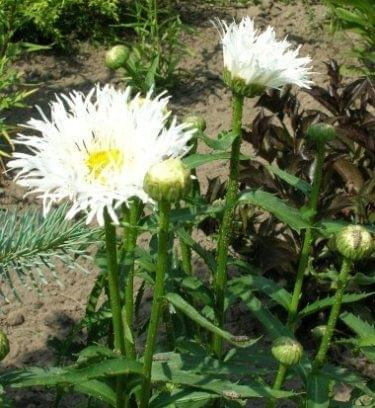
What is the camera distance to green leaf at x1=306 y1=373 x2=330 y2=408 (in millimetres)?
1415

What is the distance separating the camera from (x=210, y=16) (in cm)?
402

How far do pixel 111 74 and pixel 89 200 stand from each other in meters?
2.55

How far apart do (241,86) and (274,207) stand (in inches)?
8.3

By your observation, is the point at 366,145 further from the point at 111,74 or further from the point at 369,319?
the point at 111,74

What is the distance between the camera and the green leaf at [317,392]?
55.7 inches

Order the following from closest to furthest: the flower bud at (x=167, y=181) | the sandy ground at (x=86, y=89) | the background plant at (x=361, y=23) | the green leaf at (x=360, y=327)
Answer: the flower bud at (x=167, y=181) < the green leaf at (x=360, y=327) < the sandy ground at (x=86, y=89) < the background plant at (x=361, y=23)

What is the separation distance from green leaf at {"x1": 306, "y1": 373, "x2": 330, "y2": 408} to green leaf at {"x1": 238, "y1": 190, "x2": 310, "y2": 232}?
11.5 inches

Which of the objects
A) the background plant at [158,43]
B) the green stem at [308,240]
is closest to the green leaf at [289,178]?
the green stem at [308,240]

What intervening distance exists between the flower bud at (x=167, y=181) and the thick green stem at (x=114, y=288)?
85 mm

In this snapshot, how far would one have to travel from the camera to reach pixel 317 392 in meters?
1.45

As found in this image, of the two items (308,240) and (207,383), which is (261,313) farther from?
(207,383)

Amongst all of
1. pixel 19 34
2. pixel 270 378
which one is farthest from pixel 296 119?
pixel 19 34

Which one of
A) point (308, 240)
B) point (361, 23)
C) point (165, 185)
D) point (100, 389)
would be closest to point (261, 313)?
point (308, 240)

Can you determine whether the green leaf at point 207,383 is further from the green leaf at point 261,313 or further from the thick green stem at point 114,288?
the green leaf at point 261,313
